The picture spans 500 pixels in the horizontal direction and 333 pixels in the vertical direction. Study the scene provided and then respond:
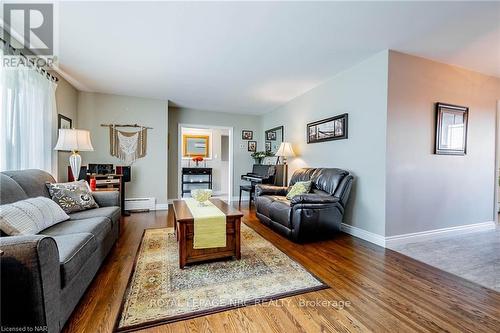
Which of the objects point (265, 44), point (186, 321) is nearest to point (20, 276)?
point (186, 321)

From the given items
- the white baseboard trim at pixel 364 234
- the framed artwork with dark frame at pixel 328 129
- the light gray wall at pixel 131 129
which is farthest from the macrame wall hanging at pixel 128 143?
the white baseboard trim at pixel 364 234

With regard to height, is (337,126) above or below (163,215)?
above

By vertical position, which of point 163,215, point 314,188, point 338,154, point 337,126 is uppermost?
point 337,126

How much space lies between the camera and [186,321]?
1439 mm

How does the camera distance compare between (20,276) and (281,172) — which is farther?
(281,172)

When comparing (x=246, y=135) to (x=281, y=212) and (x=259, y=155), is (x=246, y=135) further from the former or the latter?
(x=281, y=212)

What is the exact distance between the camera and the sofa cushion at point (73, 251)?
4.33 ft

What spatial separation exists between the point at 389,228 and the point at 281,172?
2622 mm

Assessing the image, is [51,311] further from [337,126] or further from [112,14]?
[337,126]

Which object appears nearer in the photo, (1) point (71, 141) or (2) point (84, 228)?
(2) point (84, 228)

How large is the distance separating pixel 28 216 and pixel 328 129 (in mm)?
3705

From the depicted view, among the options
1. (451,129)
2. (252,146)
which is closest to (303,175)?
(451,129)

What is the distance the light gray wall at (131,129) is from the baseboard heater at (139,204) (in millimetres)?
97

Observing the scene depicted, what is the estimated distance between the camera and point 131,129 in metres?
4.73
